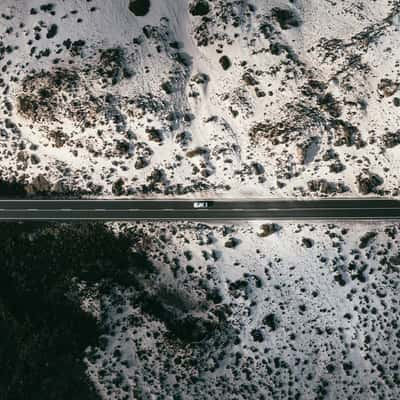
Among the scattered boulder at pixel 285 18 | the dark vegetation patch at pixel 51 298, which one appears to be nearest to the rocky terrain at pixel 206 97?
the scattered boulder at pixel 285 18

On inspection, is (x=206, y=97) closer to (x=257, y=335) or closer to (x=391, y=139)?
(x=391, y=139)

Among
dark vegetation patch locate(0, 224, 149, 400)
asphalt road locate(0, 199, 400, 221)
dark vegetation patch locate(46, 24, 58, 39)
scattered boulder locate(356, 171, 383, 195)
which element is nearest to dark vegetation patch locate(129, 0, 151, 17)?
dark vegetation patch locate(46, 24, 58, 39)

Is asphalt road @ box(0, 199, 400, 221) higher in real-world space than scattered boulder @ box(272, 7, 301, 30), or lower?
lower

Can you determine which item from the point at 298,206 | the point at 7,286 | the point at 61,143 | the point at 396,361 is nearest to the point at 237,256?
the point at 298,206

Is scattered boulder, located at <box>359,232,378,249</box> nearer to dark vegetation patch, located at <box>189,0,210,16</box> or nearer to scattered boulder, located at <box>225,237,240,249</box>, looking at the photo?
scattered boulder, located at <box>225,237,240,249</box>

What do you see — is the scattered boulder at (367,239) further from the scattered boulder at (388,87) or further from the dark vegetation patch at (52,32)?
the dark vegetation patch at (52,32)

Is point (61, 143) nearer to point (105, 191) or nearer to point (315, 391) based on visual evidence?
point (105, 191)

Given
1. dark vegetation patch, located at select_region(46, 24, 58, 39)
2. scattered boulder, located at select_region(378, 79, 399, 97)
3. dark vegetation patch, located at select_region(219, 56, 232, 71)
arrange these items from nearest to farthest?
1. scattered boulder, located at select_region(378, 79, 399, 97)
2. dark vegetation patch, located at select_region(219, 56, 232, 71)
3. dark vegetation patch, located at select_region(46, 24, 58, 39)
